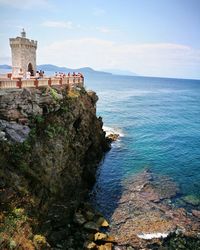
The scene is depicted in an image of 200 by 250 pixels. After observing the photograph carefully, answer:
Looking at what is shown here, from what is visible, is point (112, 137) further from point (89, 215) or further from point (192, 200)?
point (89, 215)

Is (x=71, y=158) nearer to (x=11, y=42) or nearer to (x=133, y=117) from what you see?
(x=11, y=42)

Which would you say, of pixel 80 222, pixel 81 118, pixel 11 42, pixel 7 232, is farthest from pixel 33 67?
pixel 7 232

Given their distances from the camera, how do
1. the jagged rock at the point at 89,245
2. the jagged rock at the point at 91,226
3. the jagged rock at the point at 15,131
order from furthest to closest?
the jagged rock at the point at 91,226, the jagged rock at the point at 15,131, the jagged rock at the point at 89,245

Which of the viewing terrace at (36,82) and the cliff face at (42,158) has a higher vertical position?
the viewing terrace at (36,82)

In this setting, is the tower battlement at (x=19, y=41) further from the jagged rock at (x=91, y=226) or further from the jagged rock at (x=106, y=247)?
the jagged rock at (x=106, y=247)

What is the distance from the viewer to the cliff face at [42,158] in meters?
18.0

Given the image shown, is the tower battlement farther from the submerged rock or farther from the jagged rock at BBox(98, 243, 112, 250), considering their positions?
the jagged rock at BBox(98, 243, 112, 250)

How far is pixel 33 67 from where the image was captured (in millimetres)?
31359

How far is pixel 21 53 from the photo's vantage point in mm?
28609

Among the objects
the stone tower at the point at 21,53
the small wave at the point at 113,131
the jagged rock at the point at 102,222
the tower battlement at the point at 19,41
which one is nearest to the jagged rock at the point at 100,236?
the jagged rock at the point at 102,222

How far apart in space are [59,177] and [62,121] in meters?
5.41

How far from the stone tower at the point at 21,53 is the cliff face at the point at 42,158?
18.3ft

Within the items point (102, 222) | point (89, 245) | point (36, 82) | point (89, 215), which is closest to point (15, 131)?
point (36, 82)

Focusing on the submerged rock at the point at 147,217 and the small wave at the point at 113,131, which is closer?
the submerged rock at the point at 147,217
